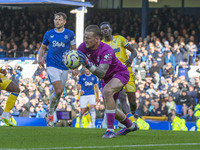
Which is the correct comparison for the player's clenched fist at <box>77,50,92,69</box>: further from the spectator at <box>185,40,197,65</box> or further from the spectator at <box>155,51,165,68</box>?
the spectator at <box>185,40,197,65</box>

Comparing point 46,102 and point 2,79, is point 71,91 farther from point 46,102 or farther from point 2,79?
point 2,79

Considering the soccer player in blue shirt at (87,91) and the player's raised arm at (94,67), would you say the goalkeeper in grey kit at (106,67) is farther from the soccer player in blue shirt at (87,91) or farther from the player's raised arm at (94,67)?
the soccer player in blue shirt at (87,91)

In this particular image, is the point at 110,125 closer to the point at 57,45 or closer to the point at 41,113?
the point at 57,45

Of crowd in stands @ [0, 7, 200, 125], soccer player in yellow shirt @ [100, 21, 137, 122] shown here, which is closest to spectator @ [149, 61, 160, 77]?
crowd in stands @ [0, 7, 200, 125]

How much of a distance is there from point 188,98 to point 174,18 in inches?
399

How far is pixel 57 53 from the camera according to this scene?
40.8 feet

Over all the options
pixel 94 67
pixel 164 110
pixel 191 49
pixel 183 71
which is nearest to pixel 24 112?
pixel 164 110

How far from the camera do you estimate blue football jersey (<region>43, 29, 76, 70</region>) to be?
12.4 meters

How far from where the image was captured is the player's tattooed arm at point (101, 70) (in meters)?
8.69

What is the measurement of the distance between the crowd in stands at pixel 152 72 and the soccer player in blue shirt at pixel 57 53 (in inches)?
314

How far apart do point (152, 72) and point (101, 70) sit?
14.9 m

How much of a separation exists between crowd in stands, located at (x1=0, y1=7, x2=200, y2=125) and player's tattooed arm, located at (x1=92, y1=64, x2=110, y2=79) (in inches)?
424

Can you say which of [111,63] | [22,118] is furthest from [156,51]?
[111,63]

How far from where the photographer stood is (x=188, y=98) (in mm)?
20281
